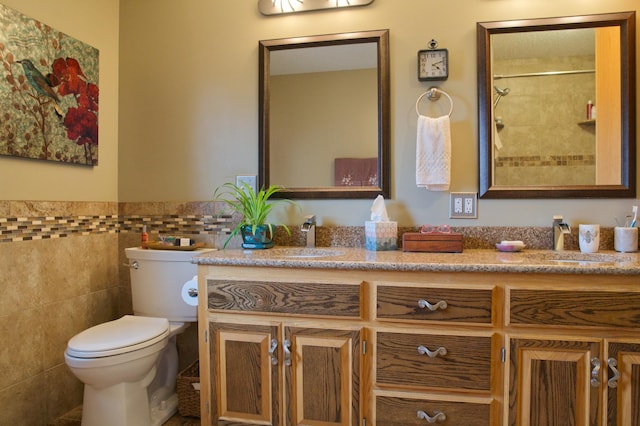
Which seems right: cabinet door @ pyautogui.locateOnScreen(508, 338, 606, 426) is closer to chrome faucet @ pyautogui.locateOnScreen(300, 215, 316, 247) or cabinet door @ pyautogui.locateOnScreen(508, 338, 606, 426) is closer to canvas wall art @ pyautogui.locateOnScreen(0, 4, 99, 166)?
chrome faucet @ pyautogui.locateOnScreen(300, 215, 316, 247)

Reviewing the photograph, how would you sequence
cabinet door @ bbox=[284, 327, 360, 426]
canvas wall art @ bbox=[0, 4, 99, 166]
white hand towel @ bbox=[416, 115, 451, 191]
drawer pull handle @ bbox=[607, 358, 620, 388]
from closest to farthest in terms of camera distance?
drawer pull handle @ bbox=[607, 358, 620, 388] → cabinet door @ bbox=[284, 327, 360, 426] → canvas wall art @ bbox=[0, 4, 99, 166] → white hand towel @ bbox=[416, 115, 451, 191]

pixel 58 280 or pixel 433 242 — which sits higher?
pixel 433 242

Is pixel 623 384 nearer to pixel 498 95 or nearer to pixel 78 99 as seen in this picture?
pixel 498 95

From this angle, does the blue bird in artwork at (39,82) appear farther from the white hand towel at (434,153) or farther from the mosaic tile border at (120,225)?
the white hand towel at (434,153)

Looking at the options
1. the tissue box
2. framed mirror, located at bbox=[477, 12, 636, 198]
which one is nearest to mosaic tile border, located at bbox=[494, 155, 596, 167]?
framed mirror, located at bbox=[477, 12, 636, 198]

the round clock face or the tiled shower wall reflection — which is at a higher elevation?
the round clock face

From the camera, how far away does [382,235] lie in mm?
1691

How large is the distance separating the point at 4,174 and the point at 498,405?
2173 mm

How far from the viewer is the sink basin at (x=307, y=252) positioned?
5.51 feet

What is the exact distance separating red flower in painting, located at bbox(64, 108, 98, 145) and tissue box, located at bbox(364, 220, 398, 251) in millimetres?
1563

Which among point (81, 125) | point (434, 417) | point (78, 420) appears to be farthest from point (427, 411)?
point (81, 125)

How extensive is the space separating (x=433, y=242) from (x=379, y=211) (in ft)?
0.95

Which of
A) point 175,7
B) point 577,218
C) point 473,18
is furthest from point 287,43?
point 577,218

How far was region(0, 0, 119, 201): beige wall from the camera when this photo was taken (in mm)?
1579
